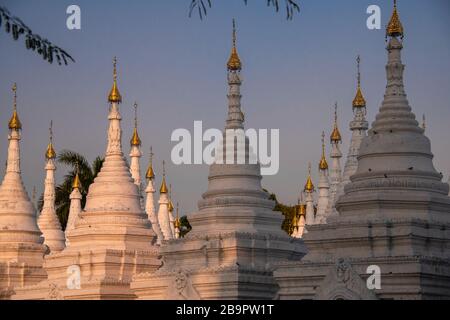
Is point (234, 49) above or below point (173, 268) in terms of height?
above

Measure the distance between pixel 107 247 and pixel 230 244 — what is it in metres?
6.89

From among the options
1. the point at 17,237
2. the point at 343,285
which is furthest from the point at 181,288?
the point at 17,237

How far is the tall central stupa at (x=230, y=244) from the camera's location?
39750 millimetres

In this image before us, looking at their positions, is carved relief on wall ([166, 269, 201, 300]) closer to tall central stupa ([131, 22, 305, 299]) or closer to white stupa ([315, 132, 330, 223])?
tall central stupa ([131, 22, 305, 299])

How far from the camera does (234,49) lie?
148 feet

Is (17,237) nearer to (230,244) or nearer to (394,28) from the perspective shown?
(230,244)

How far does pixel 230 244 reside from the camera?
41250 millimetres

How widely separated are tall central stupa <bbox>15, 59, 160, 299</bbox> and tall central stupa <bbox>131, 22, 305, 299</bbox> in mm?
2446

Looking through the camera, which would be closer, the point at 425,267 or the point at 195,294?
the point at 425,267

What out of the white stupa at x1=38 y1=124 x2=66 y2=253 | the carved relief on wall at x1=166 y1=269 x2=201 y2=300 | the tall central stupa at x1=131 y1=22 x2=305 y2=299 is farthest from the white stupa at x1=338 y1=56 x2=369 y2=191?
the white stupa at x1=38 y1=124 x2=66 y2=253
